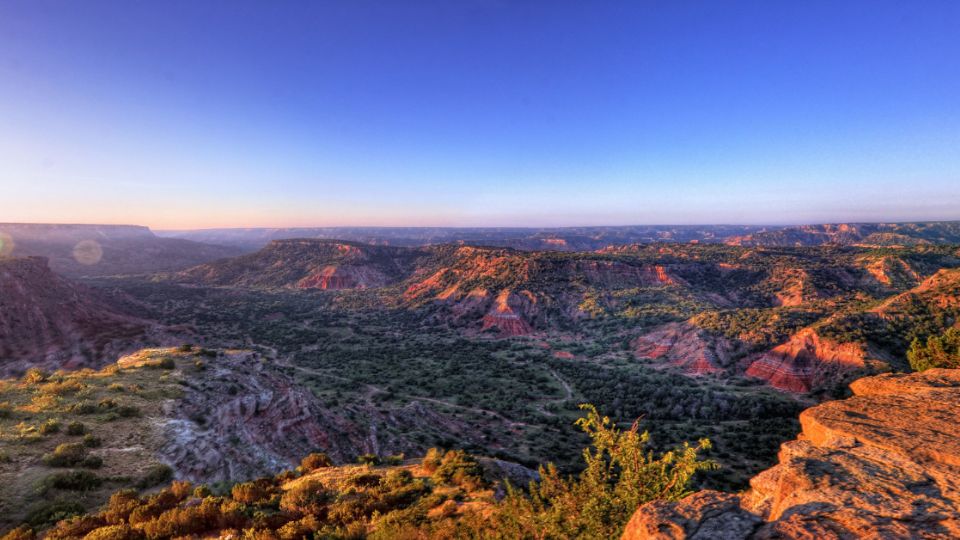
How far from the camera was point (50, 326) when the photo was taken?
57938 millimetres

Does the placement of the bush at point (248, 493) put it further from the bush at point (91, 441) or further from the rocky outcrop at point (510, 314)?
the rocky outcrop at point (510, 314)

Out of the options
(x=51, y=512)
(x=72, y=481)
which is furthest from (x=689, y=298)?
(x=51, y=512)

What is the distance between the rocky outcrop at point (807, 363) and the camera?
45.6 metres

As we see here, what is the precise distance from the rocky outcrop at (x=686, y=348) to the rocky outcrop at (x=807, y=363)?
468cm

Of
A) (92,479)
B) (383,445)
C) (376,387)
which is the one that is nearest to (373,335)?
(376,387)

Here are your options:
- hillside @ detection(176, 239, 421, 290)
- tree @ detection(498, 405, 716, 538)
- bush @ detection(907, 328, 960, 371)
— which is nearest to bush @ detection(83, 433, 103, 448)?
tree @ detection(498, 405, 716, 538)

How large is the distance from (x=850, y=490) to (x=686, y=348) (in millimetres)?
62483

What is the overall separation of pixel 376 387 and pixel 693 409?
40392mm

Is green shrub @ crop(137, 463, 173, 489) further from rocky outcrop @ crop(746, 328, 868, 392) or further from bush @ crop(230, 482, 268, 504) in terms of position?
rocky outcrop @ crop(746, 328, 868, 392)

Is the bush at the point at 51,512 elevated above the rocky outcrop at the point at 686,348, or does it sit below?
above

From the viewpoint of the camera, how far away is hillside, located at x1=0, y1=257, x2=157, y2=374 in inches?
2018

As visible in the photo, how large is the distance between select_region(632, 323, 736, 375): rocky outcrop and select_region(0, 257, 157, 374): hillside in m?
83.2

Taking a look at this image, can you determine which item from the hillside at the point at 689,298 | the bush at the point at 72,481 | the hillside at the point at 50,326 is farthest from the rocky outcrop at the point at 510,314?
the bush at the point at 72,481

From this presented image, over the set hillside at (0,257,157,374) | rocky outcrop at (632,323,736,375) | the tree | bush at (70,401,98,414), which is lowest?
rocky outcrop at (632,323,736,375)
